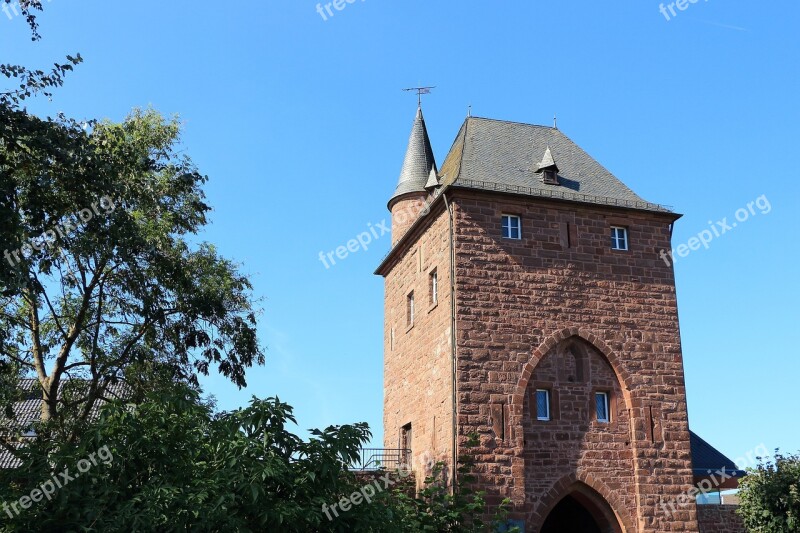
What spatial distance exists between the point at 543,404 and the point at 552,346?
52.8 inches

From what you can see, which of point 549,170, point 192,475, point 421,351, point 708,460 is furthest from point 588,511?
point 708,460

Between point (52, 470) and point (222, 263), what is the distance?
7.62 m

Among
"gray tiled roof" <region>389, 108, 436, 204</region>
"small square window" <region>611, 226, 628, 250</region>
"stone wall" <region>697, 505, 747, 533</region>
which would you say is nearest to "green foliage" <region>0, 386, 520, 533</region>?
"small square window" <region>611, 226, 628, 250</region>

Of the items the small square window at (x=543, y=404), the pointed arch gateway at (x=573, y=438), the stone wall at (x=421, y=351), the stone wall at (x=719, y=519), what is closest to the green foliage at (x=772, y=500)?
the stone wall at (x=719, y=519)

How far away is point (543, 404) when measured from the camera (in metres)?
19.9

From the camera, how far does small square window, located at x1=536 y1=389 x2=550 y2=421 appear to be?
19781mm

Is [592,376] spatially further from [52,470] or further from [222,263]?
[52,470]

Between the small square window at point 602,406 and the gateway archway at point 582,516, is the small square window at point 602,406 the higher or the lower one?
the higher one

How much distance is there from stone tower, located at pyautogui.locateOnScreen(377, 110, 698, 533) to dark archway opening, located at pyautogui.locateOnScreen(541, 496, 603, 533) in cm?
6

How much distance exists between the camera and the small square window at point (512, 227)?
68.2 feet

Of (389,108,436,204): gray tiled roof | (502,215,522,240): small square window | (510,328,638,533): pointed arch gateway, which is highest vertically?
(389,108,436,204): gray tiled roof

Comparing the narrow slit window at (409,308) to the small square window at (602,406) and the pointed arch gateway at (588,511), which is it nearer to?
the small square window at (602,406)

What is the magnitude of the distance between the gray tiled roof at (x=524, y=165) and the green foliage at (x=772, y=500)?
276 inches

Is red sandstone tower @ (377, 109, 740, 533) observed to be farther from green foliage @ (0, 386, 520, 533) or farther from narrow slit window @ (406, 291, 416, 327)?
green foliage @ (0, 386, 520, 533)
